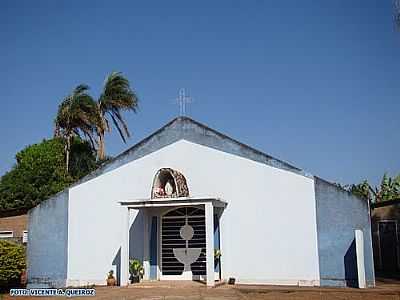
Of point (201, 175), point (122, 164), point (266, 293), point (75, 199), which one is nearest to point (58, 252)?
point (75, 199)

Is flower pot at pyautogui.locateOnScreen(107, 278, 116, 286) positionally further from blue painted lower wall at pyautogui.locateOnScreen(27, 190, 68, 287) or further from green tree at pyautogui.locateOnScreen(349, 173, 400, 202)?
green tree at pyautogui.locateOnScreen(349, 173, 400, 202)

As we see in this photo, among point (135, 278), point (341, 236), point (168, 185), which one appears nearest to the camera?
point (341, 236)

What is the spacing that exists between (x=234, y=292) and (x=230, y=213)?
3.38 m

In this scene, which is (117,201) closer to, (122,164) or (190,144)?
(122,164)

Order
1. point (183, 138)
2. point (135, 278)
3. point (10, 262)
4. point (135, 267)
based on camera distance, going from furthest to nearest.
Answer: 1. point (183, 138)
2. point (135, 278)
3. point (135, 267)
4. point (10, 262)

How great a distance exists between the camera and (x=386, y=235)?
950 inches

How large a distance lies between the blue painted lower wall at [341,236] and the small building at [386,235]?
7055 millimetres

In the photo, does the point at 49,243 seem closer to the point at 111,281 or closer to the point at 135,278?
the point at 111,281

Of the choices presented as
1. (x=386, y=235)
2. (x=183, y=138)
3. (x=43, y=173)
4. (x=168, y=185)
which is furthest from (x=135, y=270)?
(x=43, y=173)

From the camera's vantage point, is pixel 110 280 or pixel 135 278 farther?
pixel 110 280

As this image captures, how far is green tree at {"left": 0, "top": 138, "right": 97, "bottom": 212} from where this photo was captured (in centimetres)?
3122

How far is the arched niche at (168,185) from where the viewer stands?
58.0ft

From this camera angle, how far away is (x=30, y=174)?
31.9 metres

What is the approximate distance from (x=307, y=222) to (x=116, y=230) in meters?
6.80
